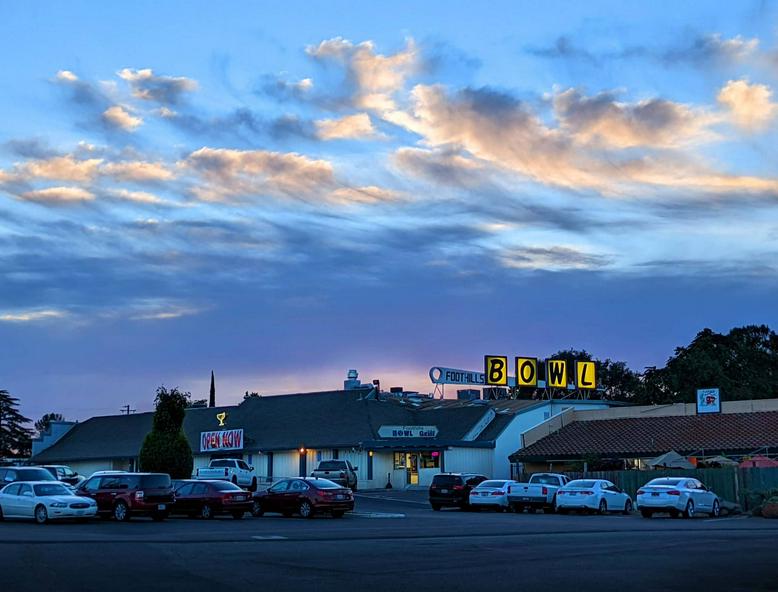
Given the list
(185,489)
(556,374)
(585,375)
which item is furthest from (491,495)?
(585,375)

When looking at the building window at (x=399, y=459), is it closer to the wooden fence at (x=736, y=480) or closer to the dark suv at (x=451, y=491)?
the dark suv at (x=451, y=491)

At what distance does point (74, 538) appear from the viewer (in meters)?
27.3

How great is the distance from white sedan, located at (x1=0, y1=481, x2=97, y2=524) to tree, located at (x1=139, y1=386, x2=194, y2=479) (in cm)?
1832

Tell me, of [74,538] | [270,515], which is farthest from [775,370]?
[74,538]

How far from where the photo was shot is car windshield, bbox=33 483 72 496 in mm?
35094

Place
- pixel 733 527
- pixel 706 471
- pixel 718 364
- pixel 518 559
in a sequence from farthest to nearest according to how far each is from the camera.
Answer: pixel 718 364 → pixel 706 471 → pixel 733 527 → pixel 518 559

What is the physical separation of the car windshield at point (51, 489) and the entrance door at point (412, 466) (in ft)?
116

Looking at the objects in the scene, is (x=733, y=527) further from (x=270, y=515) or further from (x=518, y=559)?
(x=270, y=515)

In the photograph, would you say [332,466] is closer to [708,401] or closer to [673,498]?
[708,401]

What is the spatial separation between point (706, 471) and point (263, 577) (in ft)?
118

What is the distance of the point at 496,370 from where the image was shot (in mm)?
83875

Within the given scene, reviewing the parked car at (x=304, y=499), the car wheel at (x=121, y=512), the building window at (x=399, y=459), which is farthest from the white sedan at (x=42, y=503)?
the building window at (x=399, y=459)

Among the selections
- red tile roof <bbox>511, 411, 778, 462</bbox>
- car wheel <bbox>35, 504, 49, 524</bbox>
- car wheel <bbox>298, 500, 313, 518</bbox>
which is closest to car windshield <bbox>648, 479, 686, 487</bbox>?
car wheel <bbox>298, 500, 313, 518</bbox>

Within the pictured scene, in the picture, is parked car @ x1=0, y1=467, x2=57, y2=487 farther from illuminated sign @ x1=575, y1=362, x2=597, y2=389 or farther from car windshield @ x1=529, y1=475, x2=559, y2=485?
illuminated sign @ x1=575, y1=362, x2=597, y2=389
